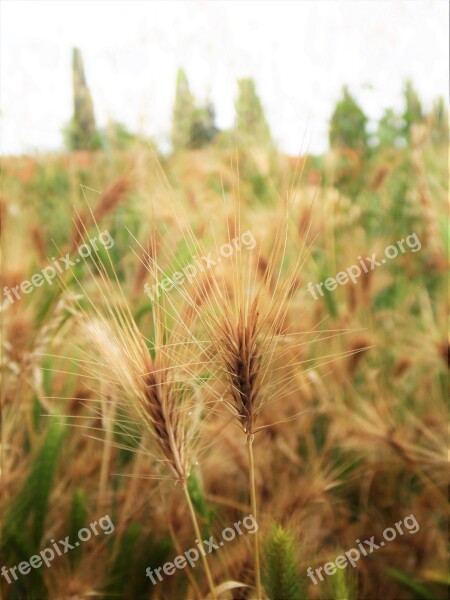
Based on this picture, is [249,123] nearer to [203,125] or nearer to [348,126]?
[203,125]

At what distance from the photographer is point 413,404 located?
173 cm

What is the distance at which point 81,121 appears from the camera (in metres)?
2.23

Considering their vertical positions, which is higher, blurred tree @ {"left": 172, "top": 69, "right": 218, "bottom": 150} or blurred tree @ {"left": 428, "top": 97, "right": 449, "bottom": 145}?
blurred tree @ {"left": 172, "top": 69, "right": 218, "bottom": 150}

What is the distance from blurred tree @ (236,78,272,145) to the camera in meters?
2.30

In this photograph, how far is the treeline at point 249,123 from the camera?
2141 mm

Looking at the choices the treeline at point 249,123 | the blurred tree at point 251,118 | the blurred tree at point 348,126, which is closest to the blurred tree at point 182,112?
the treeline at point 249,123

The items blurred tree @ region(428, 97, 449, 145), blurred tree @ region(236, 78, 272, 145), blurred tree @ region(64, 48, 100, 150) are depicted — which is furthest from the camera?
blurred tree @ region(236, 78, 272, 145)

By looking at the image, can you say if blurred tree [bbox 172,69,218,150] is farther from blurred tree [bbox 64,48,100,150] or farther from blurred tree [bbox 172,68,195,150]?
blurred tree [bbox 64,48,100,150]

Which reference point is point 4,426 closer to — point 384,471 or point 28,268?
point 28,268

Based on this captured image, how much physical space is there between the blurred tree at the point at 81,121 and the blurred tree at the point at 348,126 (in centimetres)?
86

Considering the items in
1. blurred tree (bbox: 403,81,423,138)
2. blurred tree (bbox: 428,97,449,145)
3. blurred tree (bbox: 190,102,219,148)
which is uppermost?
blurred tree (bbox: 190,102,219,148)

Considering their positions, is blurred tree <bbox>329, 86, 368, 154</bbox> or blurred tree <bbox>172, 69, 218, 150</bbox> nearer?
blurred tree <bbox>172, 69, 218, 150</bbox>

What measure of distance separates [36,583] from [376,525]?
0.74m

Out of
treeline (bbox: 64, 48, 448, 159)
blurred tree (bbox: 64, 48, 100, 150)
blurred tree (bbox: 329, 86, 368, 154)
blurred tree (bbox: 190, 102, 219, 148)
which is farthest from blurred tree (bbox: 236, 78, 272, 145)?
blurred tree (bbox: 64, 48, 100, 150)
